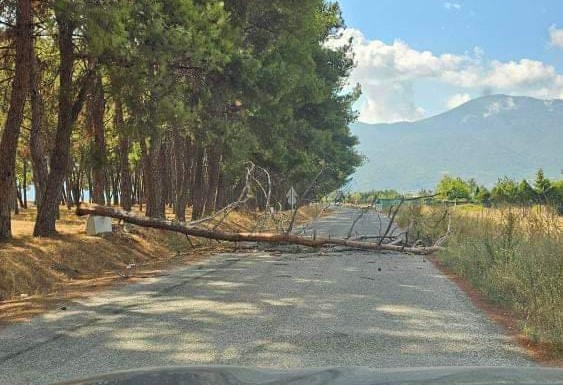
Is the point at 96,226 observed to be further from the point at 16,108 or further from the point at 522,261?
the point at 522,261

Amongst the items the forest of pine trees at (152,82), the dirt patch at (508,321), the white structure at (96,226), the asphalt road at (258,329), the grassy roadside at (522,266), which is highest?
the forest of pine trees at (152,82)

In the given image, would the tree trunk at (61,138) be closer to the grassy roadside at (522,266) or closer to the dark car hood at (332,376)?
the grassy roadside at (522,266)

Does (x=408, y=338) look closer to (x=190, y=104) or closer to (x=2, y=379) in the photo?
(x=2, y=379)

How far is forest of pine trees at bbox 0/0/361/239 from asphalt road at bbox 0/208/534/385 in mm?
5053

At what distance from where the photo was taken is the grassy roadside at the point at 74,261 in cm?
1142

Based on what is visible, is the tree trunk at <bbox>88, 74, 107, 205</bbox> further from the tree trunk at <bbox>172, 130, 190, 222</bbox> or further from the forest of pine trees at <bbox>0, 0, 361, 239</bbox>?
the tree trunk at <bbox>172, 130, 190, 222</bbox>

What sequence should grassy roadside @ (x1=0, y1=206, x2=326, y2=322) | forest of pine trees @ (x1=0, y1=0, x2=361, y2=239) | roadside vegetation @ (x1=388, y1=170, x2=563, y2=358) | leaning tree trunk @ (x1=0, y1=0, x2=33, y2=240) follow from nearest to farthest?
roadside vegetation @ (x1=388, y1=170, x2=563, y2=358) → grassy roadside @ (x1=0, y1=206, x2=326, y2=322) → forest of pine trees @ (x1=0, y1=0, x2=361, y2=239) → leaning tree trunk @ (x1=0, y1=0, x2=33, y2=240)

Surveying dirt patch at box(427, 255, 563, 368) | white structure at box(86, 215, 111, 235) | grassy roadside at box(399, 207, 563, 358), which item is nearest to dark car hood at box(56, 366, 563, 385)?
dirt patch at box(427, 255, 563, 368)

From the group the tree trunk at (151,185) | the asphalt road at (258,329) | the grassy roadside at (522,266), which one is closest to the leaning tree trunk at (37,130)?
the tree trunk at (151,185)

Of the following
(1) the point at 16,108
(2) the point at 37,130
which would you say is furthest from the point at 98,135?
(1) the point at 16,108

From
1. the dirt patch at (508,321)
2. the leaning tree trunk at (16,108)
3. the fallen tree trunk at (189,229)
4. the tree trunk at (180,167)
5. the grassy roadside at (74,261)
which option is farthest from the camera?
the tree trunk at (180,167)

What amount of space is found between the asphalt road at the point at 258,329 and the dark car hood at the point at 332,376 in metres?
3.17

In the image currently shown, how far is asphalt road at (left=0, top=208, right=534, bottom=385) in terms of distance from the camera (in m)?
6.19

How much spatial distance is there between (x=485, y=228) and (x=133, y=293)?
36.2ft
